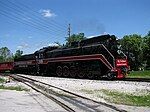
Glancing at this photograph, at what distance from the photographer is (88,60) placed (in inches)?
1050

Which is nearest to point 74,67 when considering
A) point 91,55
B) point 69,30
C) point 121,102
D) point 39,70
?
point 91,55

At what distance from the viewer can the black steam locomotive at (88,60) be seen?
967 inches

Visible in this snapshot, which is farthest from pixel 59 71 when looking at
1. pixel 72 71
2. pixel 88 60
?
pixel 88 60

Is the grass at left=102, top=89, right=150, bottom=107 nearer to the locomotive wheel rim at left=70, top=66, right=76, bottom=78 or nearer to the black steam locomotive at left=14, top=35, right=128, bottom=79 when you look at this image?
the black steam locomotive at left=14, top=35, right=128, bottom=79

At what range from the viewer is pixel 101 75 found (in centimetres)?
2531

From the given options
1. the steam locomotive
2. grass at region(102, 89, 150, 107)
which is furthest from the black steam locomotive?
grass at region(102, 89, 150, 107)

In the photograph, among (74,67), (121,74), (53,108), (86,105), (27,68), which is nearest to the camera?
(53,108)

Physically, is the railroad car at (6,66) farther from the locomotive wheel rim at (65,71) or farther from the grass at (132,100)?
the grass at (132,100)

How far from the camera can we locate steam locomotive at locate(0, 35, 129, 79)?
24562mm

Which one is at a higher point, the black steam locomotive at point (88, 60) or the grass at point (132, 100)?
the black steam locomotive at point (88, 60)

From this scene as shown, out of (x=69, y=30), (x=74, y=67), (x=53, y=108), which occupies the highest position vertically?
(x=69, y=30)

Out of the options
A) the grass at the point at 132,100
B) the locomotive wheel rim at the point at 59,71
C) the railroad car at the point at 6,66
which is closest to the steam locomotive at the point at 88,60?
the locomotive wheel rim at the point at 59,71

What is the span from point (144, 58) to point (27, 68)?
5862cm

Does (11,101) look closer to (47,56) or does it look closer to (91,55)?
(91,55)
